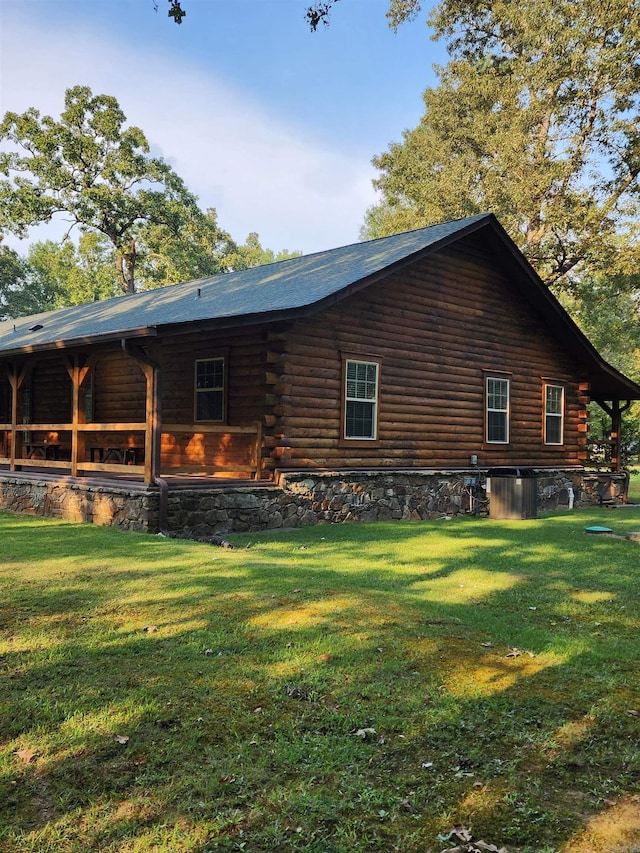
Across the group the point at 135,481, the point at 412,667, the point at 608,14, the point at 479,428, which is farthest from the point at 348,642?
the point at 608,14

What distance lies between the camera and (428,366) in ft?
50.2

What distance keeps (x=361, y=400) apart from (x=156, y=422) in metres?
4.64

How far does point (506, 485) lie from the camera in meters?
15.1

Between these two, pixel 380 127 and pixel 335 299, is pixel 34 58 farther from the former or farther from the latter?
pixel 380 127

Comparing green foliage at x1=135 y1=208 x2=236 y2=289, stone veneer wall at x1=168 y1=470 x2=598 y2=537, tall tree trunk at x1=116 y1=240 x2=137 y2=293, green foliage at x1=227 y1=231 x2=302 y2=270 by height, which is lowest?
stone veneer wall at x1=168 y1=470 x2=598 y2=537

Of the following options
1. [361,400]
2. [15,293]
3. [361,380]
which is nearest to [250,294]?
[361,380]

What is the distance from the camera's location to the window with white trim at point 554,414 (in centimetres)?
1864

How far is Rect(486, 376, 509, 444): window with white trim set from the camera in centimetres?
1689

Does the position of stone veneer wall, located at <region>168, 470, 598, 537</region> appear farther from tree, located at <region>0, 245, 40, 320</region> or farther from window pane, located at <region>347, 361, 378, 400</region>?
tree, located at <region>0, 245, 40, 320</region>

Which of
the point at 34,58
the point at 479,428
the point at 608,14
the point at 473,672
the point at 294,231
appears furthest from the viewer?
the point at 294,231

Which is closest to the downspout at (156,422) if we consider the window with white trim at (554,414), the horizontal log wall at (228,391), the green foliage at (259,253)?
the horizontal log wall at (228,391)

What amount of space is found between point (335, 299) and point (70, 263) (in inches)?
1597

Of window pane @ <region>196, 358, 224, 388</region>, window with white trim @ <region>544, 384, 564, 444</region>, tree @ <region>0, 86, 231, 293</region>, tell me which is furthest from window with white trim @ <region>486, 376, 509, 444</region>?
tree @ <region>0, 86, 231, 293</region>

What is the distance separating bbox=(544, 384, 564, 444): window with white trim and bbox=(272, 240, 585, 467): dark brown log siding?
25cm
